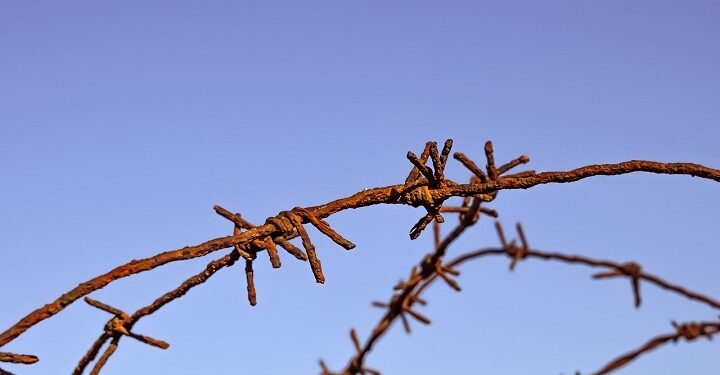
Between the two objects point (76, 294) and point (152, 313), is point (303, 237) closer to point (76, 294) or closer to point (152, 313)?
point (152, 313)

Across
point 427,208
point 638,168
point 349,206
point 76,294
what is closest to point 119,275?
point 76,294

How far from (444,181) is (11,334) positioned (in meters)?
1.30

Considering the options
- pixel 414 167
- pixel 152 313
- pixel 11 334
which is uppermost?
pixel 414 167

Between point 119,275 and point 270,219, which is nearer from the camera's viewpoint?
point 119,275

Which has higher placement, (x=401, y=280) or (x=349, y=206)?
(x=401, y=280)

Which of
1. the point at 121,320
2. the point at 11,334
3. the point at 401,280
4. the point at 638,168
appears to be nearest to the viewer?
the point at 11,334

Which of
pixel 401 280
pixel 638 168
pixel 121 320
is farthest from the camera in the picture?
Result: pixel 401 280

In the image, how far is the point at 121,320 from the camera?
2.51 meters

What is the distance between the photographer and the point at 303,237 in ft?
8.32

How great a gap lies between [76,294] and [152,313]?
297 mm

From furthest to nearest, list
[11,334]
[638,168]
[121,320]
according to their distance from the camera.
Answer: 1. [638,168]
2. [121,320]
3. [11,334]

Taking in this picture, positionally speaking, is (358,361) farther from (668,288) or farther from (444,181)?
(668,288)

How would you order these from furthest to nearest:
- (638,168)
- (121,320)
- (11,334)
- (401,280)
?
1. (401,280)
2. (638,168)
3. (121,320)
4. (11,334)

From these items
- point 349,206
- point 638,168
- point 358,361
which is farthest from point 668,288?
point 358,361
